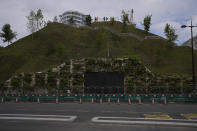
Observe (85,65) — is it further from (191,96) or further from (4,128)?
(4,128)

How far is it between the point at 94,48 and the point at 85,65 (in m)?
12.9

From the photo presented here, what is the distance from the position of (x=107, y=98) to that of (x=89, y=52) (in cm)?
2097

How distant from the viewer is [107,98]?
756 inches

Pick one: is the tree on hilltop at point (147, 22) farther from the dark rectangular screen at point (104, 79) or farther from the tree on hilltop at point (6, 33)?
the tree on hilltop at point (6, 33)

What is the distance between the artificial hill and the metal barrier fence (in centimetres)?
1078

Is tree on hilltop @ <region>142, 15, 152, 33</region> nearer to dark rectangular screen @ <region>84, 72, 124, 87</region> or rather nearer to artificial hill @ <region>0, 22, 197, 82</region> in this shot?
artificial hill @ <region>0, 22, 197, 82</region>

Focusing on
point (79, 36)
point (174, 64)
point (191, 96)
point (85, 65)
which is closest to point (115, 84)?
point (85, 65)

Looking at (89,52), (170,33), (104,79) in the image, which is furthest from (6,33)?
(170,33)

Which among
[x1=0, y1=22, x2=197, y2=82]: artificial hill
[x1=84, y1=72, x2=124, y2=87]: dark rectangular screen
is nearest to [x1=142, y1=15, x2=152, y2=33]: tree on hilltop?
[x1=0, y1=22, x2=197, y2=82]: artificial hill

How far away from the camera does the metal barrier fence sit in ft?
58.5

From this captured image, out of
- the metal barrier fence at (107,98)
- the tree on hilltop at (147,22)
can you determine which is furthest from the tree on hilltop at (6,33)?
the tree on hilltop at (147,22)

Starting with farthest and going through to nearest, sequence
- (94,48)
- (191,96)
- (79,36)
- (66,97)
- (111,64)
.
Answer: (79,36) → (94,48) → (111,64) → (66,97) → (191,96)

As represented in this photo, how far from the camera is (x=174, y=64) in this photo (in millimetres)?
32750

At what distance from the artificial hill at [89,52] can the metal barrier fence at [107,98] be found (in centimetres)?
1078
